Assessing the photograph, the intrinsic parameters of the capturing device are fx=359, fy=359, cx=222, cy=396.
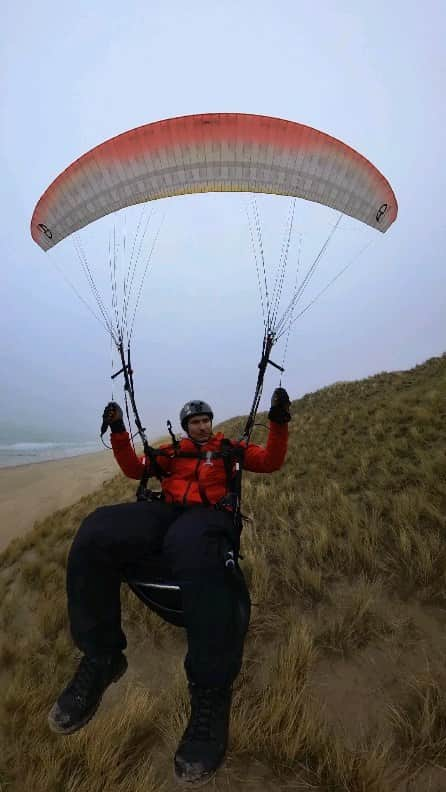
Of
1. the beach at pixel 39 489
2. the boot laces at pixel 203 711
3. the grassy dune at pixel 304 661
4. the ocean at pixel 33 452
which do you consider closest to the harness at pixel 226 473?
the boot laces at pixel 203 711

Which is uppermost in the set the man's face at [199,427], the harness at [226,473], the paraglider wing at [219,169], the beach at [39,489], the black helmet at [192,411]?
the paraglider wing at [219,169]

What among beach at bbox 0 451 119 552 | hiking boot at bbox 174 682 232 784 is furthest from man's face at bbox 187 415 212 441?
beach at bbox 0 451 119 552

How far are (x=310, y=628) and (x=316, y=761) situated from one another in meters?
A: 1.42

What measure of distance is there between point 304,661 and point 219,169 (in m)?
6.72

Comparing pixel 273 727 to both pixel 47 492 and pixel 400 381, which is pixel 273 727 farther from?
pixel 47 492

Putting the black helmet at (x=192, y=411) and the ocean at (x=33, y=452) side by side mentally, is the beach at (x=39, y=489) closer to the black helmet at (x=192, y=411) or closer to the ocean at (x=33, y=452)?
the ocean at (x=33, y=452)

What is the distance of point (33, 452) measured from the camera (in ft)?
146

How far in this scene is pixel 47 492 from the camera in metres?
20.3

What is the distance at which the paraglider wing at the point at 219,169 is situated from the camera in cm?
543

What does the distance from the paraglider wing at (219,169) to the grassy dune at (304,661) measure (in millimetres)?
4954

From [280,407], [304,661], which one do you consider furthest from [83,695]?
[280,407]

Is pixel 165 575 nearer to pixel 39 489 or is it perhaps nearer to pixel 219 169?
pixel 219 169

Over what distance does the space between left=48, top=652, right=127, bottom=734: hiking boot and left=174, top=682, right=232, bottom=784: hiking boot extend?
71 centimetres

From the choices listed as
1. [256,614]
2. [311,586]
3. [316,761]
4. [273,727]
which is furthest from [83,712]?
[311,586]
